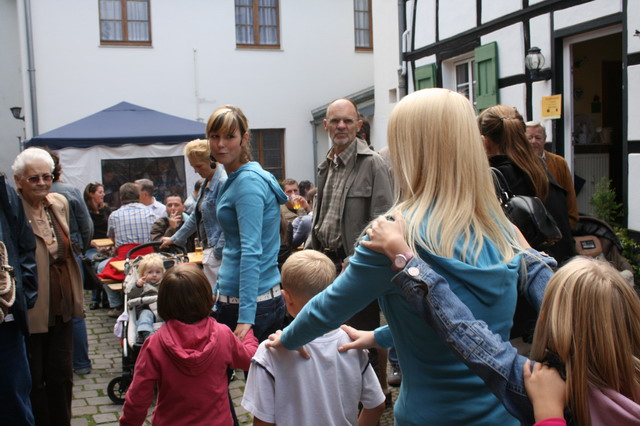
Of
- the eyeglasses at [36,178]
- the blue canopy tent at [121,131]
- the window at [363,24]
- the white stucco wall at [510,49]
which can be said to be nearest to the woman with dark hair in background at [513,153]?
the eyeglasses at [36,178]

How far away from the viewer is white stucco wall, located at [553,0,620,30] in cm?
733

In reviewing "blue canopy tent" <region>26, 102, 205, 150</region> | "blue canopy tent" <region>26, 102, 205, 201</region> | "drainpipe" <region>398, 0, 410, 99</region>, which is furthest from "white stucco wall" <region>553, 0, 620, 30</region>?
"blue canopy tent" <region>26, 102, 205, 201</region>

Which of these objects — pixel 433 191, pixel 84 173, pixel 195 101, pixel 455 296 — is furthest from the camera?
pixel 195 101

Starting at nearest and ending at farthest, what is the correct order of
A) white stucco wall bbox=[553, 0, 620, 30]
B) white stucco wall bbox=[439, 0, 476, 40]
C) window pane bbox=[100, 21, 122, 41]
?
1. white stucco wall bbox=[553, 0, 620, 30]
2. white stucco wall bbox=[439, 0, 476, 40]
3. window pane bbox=[100, 21, 122, 41]

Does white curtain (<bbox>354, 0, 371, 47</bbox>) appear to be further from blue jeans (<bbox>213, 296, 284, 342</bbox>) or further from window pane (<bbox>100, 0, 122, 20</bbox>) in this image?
blue jeans (<bbox>213, 296, 284, 342</bbox>)

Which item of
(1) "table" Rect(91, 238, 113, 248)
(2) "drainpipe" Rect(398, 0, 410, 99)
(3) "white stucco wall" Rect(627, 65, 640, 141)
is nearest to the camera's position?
(3) "white stucco wall" Rect(627, 65, 640, 141)

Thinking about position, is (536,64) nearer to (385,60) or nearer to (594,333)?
(385,60)

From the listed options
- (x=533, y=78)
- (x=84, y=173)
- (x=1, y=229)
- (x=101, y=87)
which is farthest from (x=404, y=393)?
(x=101, y=87)

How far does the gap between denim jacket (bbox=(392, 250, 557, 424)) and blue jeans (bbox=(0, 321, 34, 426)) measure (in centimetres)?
255

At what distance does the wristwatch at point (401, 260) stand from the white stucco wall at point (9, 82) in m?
21.2

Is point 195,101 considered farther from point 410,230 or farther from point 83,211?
point 410,230

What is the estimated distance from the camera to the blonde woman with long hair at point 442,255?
1.73 m

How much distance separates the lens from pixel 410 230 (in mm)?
1717

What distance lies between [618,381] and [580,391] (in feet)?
0.33
